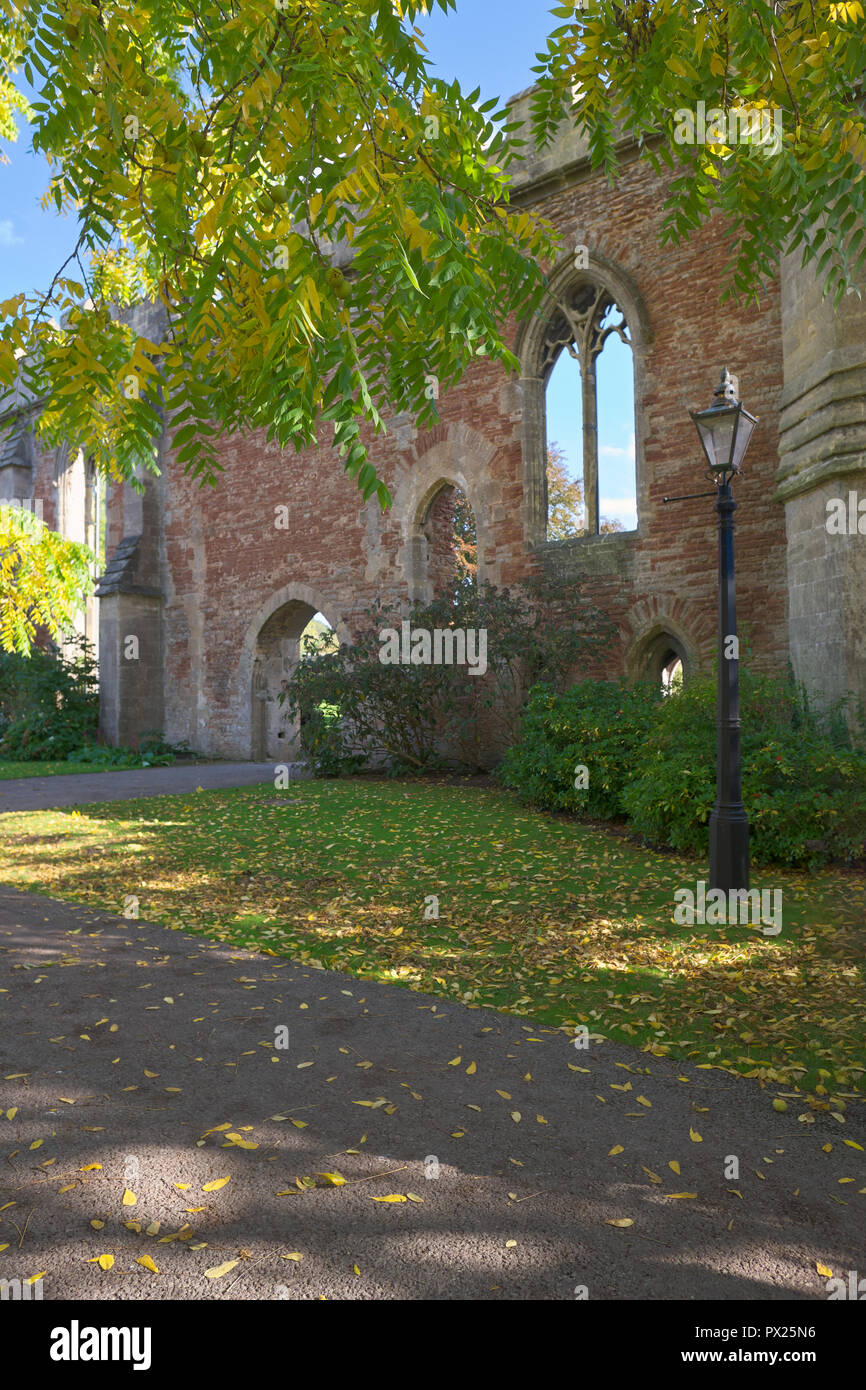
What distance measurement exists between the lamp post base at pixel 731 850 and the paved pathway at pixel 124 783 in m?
7.92

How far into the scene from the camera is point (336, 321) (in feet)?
9.52

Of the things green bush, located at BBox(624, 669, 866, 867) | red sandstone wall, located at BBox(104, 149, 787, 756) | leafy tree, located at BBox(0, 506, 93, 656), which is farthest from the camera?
red sandstone wall, located at BBox(104, 149, 787, 756)

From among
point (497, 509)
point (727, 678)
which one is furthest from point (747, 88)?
point (497, 509)

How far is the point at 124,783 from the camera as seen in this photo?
42.8ft

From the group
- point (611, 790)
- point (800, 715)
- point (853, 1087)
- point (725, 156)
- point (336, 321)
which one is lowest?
point (853, 1087)

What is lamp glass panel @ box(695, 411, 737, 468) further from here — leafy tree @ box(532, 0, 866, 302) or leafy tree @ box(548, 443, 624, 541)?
leafy tree @ box(548, 443, 624, 541)

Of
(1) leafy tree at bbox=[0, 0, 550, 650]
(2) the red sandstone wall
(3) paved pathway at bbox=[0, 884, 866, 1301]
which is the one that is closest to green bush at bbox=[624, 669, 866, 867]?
(2) the red sandstone wall

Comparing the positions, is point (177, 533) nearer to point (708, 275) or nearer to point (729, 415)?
point (708, 275)

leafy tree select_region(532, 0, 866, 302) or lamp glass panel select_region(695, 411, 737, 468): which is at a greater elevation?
leafy tree select_region(532, 0, 866, 302)

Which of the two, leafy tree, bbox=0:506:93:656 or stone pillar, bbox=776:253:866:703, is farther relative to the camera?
leafy tree, bbox=0:506:93:656

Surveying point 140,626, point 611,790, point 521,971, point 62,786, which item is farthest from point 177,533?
point 521,971

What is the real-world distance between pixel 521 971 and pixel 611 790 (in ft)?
13.4

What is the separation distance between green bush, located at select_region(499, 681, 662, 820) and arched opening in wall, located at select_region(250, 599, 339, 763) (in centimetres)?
733

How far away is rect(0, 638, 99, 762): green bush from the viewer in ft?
56.3
